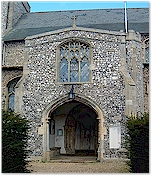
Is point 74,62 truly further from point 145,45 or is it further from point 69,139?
point 145,45

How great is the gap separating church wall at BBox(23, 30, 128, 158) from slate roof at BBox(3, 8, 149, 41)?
5264mm

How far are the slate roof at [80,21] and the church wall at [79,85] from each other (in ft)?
17.3

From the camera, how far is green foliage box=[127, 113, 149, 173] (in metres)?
7.91

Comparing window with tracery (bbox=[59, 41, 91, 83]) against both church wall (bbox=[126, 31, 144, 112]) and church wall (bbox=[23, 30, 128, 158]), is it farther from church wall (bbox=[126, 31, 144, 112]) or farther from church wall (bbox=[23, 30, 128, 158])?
church wall (bbox=[126, 31, 144, 112])

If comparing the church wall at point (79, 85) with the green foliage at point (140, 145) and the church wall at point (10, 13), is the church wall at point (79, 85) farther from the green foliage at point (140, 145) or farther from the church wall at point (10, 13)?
the church wall at point (10, 13)

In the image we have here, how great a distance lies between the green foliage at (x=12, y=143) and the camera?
7641 mm

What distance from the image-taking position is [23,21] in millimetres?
22781

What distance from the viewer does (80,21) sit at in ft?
69.8

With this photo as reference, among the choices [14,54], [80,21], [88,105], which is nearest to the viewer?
[88,105]

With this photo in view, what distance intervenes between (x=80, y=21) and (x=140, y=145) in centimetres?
1460

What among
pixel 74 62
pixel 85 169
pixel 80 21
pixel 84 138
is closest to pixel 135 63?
pixel 74 62

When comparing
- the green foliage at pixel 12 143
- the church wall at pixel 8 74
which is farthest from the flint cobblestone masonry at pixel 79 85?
the green foliage at pixel 12 143

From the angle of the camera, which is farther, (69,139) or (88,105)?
(69,139)

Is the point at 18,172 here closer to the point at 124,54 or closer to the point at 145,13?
the point at 124,54
